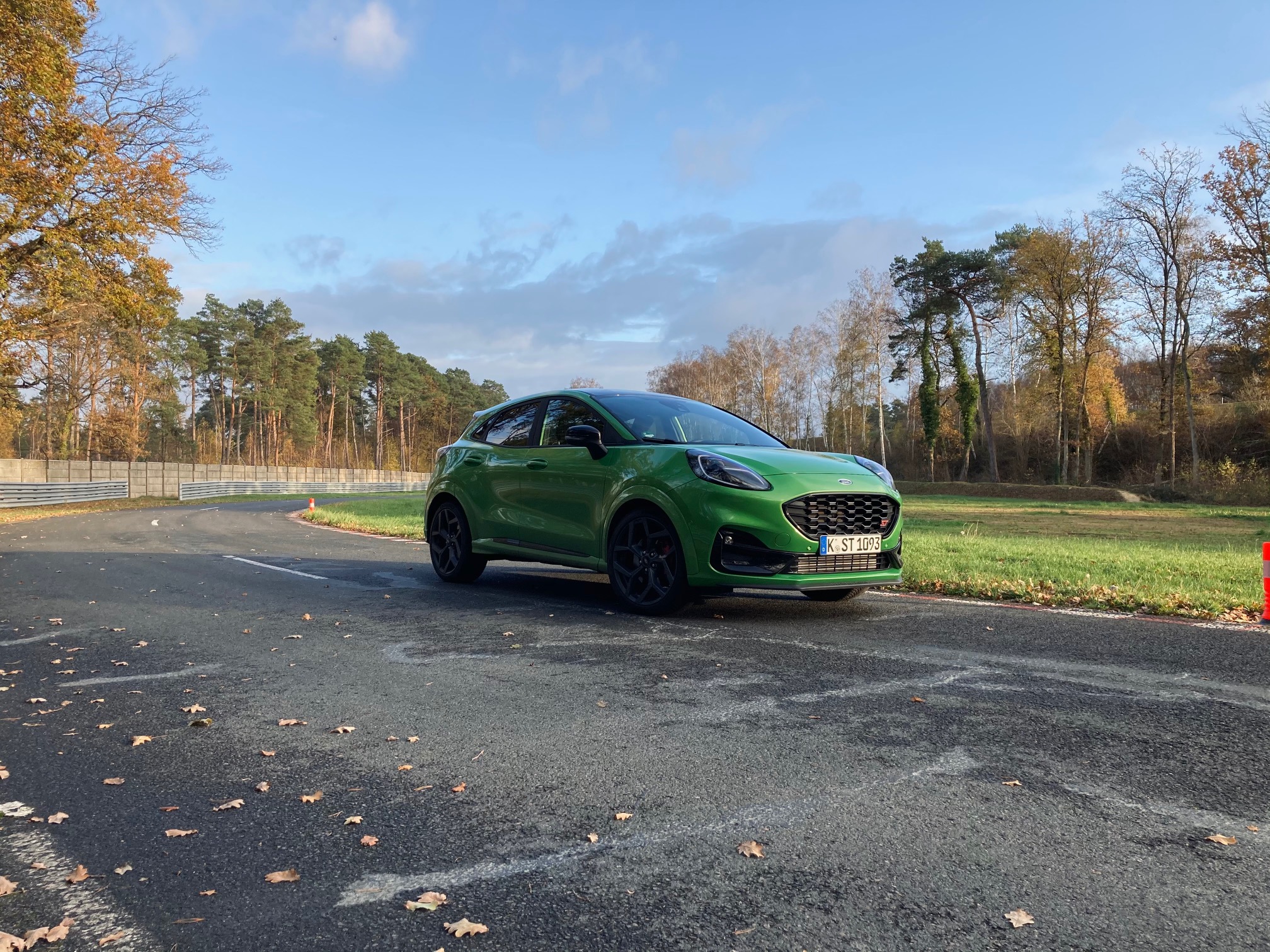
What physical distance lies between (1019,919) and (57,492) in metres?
44.2

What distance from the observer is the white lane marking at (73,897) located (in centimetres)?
220

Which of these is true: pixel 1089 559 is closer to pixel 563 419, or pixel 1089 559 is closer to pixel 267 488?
pixel 563 419

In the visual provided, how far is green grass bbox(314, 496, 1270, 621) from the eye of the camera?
7.64m

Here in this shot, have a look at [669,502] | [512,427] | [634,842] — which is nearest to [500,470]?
[512,427]

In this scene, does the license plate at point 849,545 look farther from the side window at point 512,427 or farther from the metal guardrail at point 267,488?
the metal guardrail at point 267,488

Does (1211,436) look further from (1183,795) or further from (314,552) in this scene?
(1183,795)

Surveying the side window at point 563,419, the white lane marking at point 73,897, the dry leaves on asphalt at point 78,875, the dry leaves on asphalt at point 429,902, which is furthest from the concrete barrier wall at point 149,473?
the dry leaves on asphalt at point 429,902

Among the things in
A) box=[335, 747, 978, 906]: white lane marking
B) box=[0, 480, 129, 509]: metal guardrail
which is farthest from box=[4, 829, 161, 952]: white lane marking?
box=[0, 480, 129, 509]: metal guardrail

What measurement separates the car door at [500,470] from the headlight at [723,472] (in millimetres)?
2136

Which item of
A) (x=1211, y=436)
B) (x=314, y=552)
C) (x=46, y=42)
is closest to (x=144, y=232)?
(x=46, y=42)

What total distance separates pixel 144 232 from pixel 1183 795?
28006 millimetres

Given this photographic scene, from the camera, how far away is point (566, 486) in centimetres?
763

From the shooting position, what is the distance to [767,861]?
2.57 metres

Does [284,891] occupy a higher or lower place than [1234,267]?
lower
